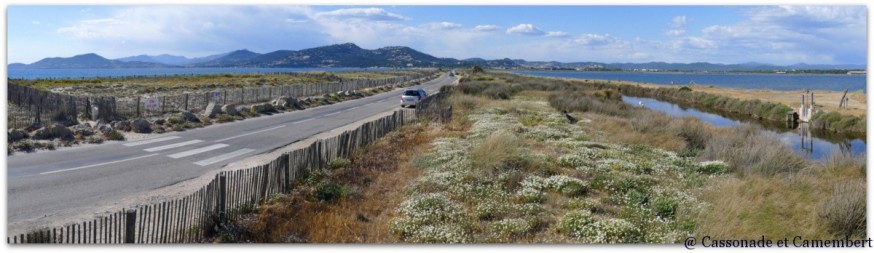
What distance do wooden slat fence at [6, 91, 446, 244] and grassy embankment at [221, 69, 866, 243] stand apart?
428 millimetres

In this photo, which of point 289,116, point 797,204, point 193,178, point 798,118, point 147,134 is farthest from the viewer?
point 798,118

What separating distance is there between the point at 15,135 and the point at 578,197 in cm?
1774

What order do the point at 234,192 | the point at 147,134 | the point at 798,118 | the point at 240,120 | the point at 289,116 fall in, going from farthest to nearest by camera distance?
1. the point at 798,118
2. the point at 289,116
3. the point at 240,120
4. the point at 147,134
5. the point at 234,192

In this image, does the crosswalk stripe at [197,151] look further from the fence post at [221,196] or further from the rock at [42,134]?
the fence post at [221,196]

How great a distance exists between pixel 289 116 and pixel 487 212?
2518 cm

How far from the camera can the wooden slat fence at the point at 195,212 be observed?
793cm

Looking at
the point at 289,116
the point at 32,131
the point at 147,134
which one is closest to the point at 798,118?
the point at 289,116

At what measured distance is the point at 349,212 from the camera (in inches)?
422

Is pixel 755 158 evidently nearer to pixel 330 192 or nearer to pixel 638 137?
pixel 638 137

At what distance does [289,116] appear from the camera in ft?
111

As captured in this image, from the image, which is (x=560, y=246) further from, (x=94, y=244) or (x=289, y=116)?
(x=289, y=116)

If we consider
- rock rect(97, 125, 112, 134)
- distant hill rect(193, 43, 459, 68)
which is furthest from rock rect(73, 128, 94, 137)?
distant hill rect(193, 43, 459, 68)

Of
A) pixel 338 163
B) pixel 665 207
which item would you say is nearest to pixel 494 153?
pixel 338 163

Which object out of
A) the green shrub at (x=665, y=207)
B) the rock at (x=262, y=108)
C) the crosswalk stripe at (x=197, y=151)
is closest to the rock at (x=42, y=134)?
the crosswalk stripe at (x=197, y=151)
